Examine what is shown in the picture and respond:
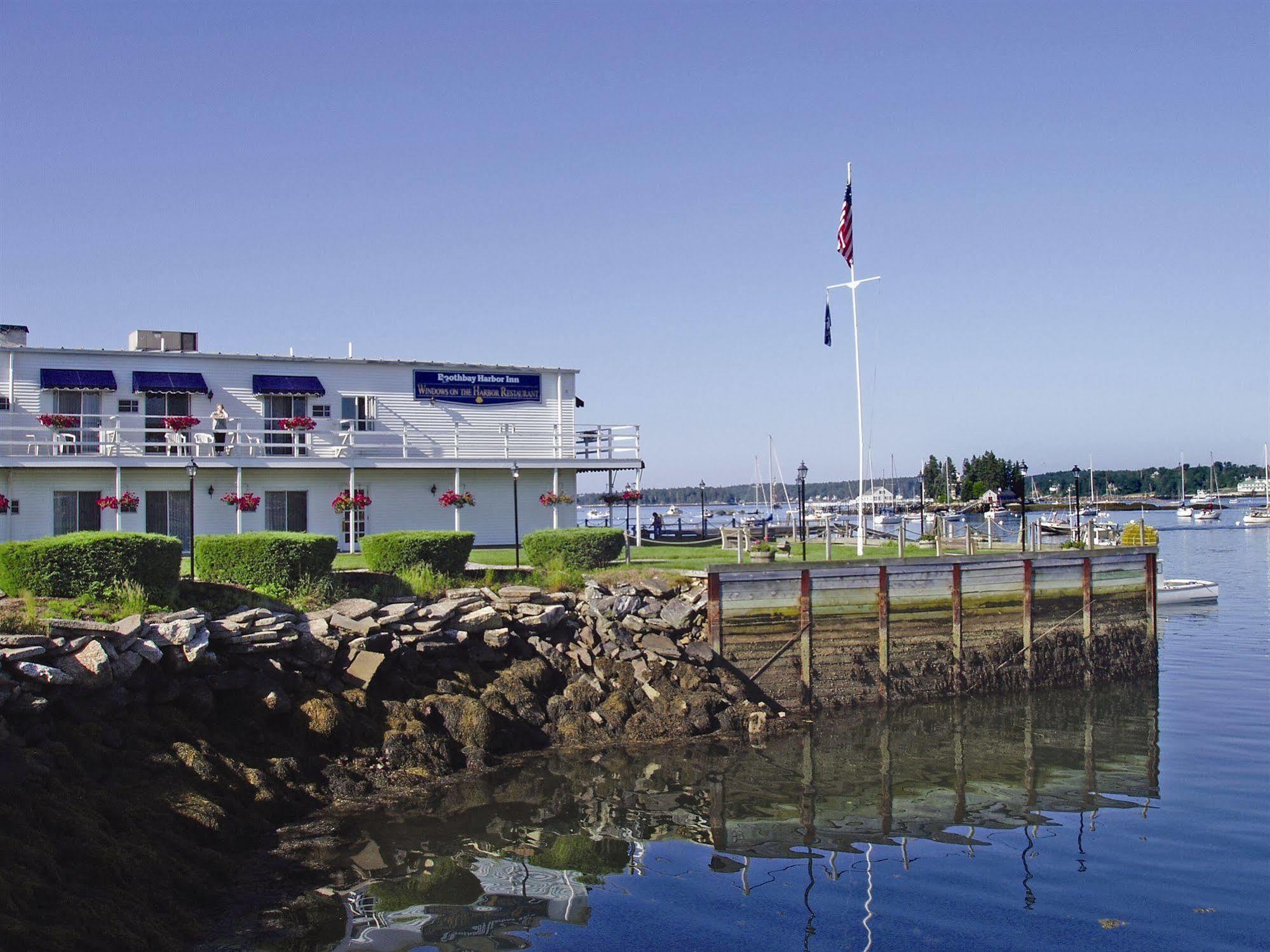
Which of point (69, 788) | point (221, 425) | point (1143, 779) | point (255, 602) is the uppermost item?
point (221, 425)

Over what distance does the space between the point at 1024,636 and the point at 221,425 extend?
904 inches

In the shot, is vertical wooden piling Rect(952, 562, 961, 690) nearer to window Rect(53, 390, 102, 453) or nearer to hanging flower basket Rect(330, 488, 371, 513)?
hanging flower basket Rect(330, 488, 371, 513)

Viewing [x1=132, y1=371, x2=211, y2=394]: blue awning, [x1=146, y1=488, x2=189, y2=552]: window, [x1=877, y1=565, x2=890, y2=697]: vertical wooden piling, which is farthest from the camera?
[x1=132, y1=371, x2=211, y2=394]: blue awning

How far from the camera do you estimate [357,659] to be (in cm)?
1886

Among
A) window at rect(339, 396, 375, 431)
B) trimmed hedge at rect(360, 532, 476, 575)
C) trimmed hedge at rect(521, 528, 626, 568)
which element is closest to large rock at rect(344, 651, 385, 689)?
trimmed hedge at rect(360, 532, 476, 575)

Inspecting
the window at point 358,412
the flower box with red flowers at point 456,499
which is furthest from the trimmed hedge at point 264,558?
the window at point 358,412

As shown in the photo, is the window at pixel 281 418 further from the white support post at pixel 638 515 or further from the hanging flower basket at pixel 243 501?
the white support post at pixel 638 515

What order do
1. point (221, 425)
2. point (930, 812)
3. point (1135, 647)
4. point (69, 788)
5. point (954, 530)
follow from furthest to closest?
point (954, 530) → point (221, 425) → point (1135, 647) → point (930, 812) → point (69, 788)

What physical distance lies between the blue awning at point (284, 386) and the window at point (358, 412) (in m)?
0.84

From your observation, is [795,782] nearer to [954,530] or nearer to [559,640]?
[559,640]

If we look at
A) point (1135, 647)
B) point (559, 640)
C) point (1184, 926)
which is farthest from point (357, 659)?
point (1135, 647)

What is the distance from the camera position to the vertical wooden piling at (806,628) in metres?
22.9

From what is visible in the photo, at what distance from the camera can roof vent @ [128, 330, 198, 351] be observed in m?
32.9

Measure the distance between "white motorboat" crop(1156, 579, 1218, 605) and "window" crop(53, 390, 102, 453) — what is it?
3975 cm
